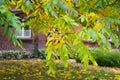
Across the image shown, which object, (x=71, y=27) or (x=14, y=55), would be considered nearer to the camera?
(x=71, y=27)

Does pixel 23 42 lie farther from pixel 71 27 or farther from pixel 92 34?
pixel 92 34

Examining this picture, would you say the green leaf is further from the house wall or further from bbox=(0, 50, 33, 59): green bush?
the house wall

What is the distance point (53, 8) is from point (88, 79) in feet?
28.1

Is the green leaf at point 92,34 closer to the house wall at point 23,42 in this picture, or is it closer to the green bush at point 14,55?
the green bush at point 14,55

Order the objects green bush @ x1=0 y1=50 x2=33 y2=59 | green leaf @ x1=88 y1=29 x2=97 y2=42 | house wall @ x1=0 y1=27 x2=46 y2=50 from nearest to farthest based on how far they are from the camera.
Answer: green leaf @ x1=88 y1=29 x2=97 y2=42 → green bush @ x1=0 y1=50 x2=33 y2=59 → house wall @ x1=0 y1=27 x2=46 y2=50

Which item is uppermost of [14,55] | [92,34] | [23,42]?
[92,34]

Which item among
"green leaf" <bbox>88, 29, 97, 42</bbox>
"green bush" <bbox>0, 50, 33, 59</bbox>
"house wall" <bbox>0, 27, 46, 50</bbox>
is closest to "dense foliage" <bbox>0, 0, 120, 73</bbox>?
"green leaf" <bbox>88, 29, 97, 42</bbox>

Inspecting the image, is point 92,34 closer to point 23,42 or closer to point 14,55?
point 14,55

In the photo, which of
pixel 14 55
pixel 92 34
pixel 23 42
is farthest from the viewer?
pixel 23 42

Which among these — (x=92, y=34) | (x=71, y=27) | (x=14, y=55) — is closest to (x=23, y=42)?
(x=14, y=55)

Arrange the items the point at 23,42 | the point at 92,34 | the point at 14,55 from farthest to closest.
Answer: the point at 23,42 → the point at 14,55 → the point at 92,34

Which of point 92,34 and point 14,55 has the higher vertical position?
point 92,34

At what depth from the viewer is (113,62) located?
16.8m

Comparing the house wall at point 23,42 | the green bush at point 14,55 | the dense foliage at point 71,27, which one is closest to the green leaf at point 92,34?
the dense foliage at point 71,27
